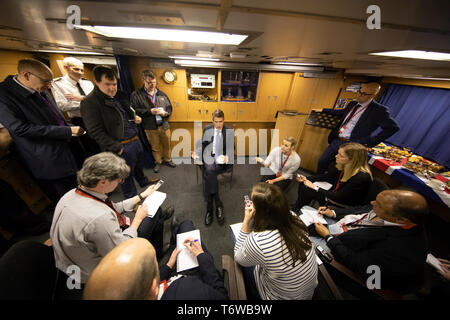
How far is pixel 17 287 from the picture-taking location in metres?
0.71

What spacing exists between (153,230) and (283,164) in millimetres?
1948

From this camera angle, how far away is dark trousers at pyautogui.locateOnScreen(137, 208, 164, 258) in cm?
136

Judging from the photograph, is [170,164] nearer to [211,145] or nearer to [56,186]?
[211,145]

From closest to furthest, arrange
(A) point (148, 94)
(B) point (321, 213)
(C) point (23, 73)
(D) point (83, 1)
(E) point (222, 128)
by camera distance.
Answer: (D) point (83, 1), (C) point (23, 73), (B) point (321, 213), (E) point (222, 128), (A) point (148, 94)

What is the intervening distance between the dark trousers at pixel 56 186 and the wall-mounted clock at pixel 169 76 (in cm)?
250

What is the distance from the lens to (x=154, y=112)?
2842 millimetres

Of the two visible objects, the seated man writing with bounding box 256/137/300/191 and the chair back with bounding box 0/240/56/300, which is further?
the seated man writing with bounding box 256/137/300/191

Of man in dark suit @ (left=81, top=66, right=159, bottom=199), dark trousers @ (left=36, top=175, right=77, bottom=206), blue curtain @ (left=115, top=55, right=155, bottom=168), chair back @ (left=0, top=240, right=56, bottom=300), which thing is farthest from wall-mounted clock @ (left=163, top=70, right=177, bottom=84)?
chair back @ (left=0, top=240, right=56, bottom=300)

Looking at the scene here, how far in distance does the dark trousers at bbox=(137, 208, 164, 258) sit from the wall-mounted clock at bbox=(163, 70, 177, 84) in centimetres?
290

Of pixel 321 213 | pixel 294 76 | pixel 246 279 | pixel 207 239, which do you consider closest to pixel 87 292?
pixel 246 279

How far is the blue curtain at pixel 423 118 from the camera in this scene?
3.56m

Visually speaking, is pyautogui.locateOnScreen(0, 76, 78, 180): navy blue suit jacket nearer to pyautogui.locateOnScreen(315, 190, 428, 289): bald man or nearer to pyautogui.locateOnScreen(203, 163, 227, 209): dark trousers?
pyautogui.locateOnScreen(203, 163, 227, 209): dark trousers

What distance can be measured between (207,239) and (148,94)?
9.27 ft
